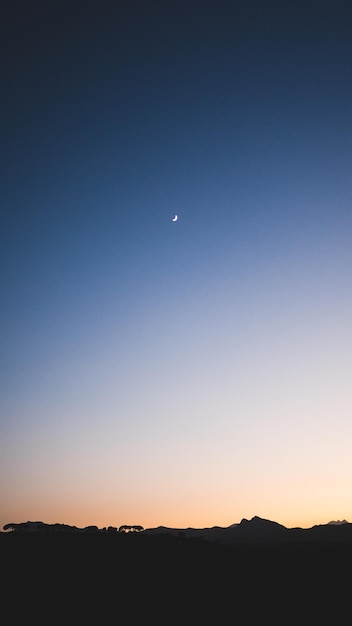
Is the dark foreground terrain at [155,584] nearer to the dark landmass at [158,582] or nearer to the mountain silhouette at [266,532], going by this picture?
the dark landmass at [158,582]

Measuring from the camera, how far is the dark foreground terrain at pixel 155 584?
21.0 m

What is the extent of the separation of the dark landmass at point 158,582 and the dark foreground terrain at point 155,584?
0.05 meters

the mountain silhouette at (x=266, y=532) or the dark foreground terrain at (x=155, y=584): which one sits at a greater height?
the dark foreground terrain at (x=155, y=584)

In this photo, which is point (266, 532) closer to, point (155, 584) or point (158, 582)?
point (158, 582)

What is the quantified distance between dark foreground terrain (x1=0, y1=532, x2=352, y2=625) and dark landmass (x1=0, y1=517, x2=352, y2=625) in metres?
0.05

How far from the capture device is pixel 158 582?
2455cm

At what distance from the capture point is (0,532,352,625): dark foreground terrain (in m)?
21.0

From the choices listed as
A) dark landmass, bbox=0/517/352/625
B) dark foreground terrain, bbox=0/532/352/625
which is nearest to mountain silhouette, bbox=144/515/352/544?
dark landmass, bbox=0/517/352/625

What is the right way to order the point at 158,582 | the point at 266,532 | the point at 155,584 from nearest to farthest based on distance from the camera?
the point at 155,584, the point at 158,582, the point at 266,532

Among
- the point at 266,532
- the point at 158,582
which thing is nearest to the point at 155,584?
the point at 158,582

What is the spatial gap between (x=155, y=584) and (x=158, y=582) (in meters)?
0.33

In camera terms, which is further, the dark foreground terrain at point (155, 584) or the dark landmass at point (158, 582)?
the dark landmass at point (158, 582)

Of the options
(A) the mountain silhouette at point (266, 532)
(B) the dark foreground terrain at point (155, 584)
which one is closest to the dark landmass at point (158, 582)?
(B) the dark foreground terrain at point (155, 584)

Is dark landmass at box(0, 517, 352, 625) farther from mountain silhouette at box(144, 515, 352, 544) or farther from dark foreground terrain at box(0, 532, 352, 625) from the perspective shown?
mountain silhouette at box(144, 515, 352, 544)
